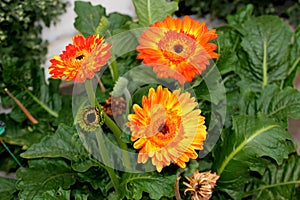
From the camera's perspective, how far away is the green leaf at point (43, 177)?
4.20 feet

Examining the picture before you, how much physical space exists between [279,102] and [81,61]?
2.10 ft

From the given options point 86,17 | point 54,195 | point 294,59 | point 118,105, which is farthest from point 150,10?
point 54,195

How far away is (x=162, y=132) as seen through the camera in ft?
3.43

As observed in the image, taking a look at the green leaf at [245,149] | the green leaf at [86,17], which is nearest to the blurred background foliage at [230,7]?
the green leaf at [86,17]

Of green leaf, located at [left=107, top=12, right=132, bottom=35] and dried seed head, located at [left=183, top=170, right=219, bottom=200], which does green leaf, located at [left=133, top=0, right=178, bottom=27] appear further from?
dried seed head, located at [left=183, top=170, right=219, bottom=200]

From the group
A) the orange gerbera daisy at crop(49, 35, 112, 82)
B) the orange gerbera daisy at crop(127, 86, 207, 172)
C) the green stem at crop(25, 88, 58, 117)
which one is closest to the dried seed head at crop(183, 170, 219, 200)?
the orange gerbera daisy at crop(127, 86, 207, 172)

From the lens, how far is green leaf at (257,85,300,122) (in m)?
1.38

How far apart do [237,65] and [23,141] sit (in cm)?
63

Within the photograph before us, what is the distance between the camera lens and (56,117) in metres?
1.55

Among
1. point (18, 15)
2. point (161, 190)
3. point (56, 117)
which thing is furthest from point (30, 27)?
point (161, 190)

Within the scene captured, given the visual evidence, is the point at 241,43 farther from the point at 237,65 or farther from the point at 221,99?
the point at 221,99

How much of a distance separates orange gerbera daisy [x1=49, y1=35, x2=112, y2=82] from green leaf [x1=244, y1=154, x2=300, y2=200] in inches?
25.6

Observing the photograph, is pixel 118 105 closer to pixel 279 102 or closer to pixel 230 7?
pixel 279 102

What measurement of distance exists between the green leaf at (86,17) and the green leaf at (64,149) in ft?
1.14
